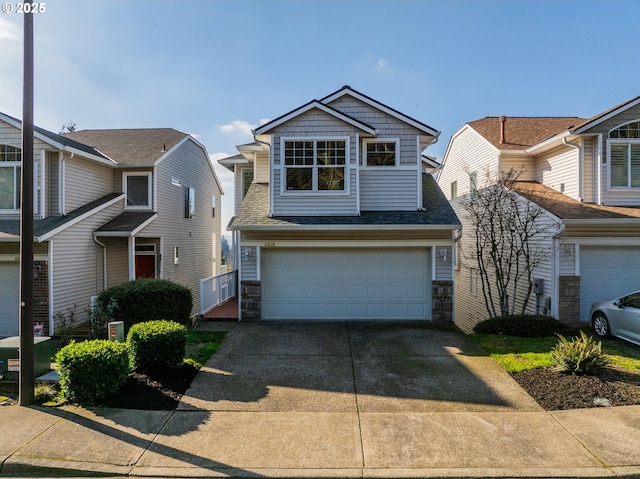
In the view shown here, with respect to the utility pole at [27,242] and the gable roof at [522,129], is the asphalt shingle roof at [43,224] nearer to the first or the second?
the utility pole at [27,242]

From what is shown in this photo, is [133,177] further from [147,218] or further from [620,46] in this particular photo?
[620,46]

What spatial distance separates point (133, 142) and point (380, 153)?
10813 mm

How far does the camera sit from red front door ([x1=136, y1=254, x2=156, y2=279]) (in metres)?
15.5

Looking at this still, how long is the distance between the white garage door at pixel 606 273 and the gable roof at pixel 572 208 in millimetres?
958

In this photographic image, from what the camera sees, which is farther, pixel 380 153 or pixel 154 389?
pixel 380 153

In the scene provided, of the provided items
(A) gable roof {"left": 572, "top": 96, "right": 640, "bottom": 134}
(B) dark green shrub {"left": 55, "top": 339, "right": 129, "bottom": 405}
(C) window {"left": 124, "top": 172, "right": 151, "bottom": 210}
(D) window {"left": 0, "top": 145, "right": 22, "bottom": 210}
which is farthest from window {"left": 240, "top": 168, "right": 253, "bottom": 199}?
(A) gable roof {"left": 572, "top": 96, "right": 640, "bottom": 134}

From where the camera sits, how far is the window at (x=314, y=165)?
11.6 m

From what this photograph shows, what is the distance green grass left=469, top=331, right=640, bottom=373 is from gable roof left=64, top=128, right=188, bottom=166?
12774 millimetres

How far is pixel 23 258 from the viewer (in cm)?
578

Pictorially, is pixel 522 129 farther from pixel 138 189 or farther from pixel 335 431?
pixel 138 189

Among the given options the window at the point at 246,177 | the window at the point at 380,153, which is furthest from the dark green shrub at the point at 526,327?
the window at the point at 246,177

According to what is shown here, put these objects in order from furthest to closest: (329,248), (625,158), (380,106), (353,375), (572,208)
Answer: (380,106), (625,158), (329,248), (572,208), (353,375)

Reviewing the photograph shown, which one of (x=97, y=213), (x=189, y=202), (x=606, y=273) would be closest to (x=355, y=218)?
(x=606, y=273)

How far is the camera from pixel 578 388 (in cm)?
626
